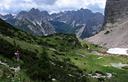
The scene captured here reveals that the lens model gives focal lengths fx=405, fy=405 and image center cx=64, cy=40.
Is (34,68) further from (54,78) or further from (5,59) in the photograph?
(5,59)

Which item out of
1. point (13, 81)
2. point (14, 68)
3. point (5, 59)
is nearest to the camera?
point (13, 81)

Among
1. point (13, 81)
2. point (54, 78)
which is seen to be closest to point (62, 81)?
point (54, 78)

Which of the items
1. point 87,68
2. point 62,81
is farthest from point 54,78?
point 87,68

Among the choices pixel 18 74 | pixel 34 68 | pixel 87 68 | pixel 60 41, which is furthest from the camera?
pixel 60 41

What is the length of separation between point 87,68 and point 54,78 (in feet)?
230

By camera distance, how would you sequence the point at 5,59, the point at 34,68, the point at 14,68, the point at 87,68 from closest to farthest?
the point at 14,68 < the point at 34,68 < the point at 5,59 < the point at 87,68

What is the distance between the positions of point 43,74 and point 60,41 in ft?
537

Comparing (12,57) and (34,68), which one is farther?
(12,57)

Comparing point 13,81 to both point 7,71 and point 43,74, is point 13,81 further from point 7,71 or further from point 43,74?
point 43,74

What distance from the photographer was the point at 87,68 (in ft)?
343

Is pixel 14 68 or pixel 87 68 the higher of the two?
pixel 14 68

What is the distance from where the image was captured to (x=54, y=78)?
35.0m

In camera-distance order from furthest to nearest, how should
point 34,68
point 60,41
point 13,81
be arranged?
point 60,41, point 34,68, point 13,81

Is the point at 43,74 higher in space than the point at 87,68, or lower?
higher
